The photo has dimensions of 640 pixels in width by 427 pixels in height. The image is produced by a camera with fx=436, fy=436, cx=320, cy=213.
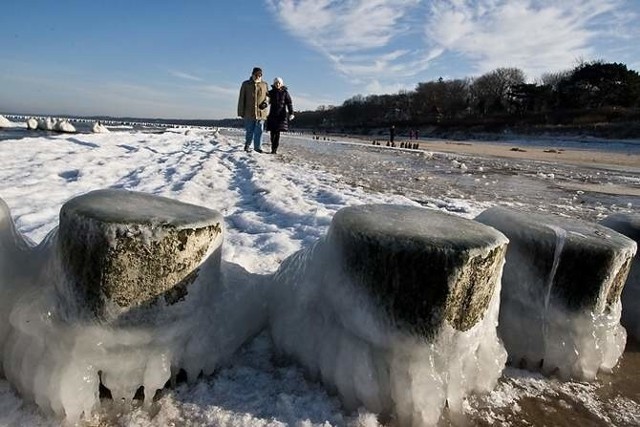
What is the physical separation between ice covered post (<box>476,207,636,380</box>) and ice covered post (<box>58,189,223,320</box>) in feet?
4.14

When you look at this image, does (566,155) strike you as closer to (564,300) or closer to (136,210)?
(564,300)

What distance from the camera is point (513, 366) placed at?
5.67ft

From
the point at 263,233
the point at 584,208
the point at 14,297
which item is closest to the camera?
the point at 14,297

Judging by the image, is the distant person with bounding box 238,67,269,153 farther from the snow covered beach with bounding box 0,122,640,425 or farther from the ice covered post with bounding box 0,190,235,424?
the ice covered post with bounding box 0,190,235,424

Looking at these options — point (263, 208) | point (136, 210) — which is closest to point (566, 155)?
point (263, 208)

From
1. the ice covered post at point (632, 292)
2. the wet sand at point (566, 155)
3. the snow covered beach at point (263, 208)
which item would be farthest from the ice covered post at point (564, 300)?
the wet sand at point (566, 155)

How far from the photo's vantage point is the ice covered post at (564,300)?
5.53 feet

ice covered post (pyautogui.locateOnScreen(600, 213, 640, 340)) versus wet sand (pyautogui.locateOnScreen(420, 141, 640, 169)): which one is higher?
ice covered post (pyautogui.locateOnScreen(600, 213, 640, 340))

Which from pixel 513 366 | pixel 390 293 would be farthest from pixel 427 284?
pixel 513 366

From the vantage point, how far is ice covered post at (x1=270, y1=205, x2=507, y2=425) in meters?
1.31

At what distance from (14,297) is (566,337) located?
2.00m

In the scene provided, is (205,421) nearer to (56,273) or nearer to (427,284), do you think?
(56,273)

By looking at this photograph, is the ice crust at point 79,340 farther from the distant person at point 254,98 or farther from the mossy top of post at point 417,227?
the distant person at point 254,98

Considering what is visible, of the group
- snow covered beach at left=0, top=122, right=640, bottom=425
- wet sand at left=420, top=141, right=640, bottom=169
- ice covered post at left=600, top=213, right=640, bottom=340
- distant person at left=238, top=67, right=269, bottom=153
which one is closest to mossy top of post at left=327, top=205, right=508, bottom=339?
snow covered beach at left=0, top=122, right=640, bottom=425
